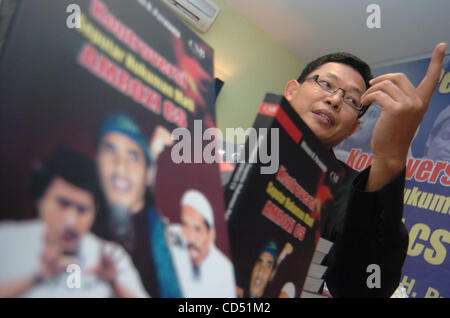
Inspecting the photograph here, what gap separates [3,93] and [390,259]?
605mm

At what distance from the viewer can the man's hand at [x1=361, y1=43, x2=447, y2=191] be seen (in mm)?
467

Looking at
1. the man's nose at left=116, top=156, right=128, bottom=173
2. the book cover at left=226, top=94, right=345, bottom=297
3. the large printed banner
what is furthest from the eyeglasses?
the large printed banner

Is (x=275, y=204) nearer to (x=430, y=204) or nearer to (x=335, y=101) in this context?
(x=335, y=101)

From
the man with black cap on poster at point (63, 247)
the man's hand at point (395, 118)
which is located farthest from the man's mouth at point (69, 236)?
the man's hand at point (395, 118)

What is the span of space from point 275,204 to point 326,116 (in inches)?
15.2

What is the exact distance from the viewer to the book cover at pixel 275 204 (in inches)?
14.2

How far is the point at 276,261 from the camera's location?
0.39 meters

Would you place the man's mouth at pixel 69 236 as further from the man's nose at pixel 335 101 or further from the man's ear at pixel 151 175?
the man's nose at pixel 335 101

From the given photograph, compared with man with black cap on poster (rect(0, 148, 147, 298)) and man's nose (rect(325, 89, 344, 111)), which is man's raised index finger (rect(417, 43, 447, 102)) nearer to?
man's nose (rect(325, 89, 344, 111))

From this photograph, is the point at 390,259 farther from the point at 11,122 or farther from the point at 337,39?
the point at 337,39

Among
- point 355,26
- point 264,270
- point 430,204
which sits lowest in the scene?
point 264,270

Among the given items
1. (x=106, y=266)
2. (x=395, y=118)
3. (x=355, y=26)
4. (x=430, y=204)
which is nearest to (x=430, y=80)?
(x=395, y=118)

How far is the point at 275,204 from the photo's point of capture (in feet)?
1.27
